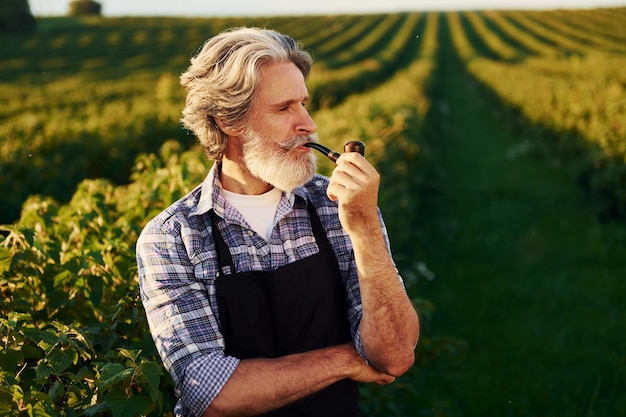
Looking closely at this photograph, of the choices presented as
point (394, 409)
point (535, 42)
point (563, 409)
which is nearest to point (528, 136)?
point (563, 409)

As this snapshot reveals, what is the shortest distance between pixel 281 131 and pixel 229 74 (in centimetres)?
29

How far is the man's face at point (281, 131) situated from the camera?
8.20 ft

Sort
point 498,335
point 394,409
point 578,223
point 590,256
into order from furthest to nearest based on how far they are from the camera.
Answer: point 578,223 < point 590,256 < point 498,335 < point 394,409

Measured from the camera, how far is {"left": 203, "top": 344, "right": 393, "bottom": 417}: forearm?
84.4 inches

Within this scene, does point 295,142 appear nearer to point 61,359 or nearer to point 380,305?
point 380,305

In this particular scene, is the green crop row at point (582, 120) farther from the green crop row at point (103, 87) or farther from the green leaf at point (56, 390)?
the green leaf at point (56, 390)

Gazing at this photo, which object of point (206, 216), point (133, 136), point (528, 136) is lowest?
point (528, 136)

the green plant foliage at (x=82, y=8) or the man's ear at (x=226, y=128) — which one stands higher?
the green plant foliage at (x=82, y=8)

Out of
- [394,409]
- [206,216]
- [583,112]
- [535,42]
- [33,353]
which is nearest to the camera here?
[33,353]

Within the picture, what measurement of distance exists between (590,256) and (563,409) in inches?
159

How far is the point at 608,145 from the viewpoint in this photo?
33.5 ft

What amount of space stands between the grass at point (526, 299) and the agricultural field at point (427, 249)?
0.9 inches

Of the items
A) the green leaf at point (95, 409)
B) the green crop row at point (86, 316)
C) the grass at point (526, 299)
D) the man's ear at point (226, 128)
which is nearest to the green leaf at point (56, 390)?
the green crop row at point (86, 316)

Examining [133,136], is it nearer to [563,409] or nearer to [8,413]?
[563,409]
